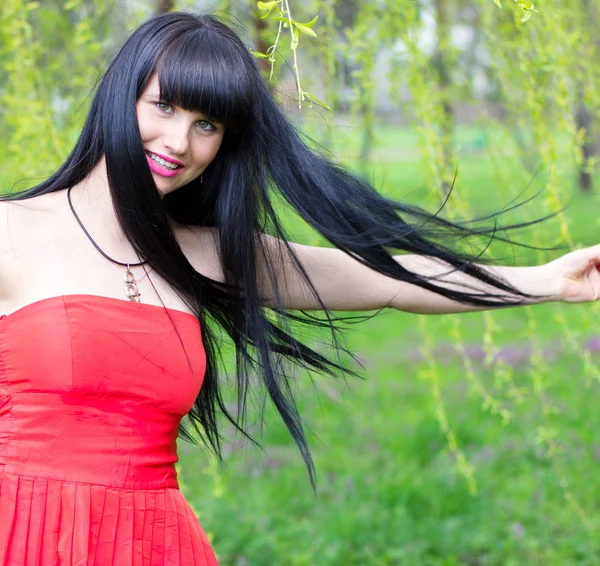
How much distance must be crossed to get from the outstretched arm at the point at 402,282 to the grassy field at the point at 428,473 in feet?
1.09

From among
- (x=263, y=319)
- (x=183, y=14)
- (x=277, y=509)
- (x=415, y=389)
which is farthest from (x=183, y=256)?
(x=415, y=389)

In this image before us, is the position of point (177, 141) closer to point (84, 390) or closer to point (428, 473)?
point (84, 390)

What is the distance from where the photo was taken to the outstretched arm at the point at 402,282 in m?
1.86

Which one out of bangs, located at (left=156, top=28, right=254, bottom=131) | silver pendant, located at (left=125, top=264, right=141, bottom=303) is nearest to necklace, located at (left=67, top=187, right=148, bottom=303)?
silver pendant, located at (left=125, top=264, right=141, bottom=303)

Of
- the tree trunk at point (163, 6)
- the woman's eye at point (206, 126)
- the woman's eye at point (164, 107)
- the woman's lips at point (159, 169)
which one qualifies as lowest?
the woman's lips at point (159, 169)

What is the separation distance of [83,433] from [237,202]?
20.7 inches

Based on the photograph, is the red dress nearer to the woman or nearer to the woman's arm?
the woman

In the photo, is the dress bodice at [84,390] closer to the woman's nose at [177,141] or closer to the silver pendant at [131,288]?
the silver pendant at [131,288]

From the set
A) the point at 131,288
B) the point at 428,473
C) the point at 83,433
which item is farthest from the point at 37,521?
the point at 428,473

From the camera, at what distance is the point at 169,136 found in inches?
59.7

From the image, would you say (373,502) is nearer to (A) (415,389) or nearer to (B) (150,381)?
(A) (415,389)

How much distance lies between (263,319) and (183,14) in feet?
1.92

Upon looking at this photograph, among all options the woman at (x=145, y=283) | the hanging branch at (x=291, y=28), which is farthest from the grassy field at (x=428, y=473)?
the hanging branch at (x=291, y=28)

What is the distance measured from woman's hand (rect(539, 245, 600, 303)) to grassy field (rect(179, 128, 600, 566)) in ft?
0.98
